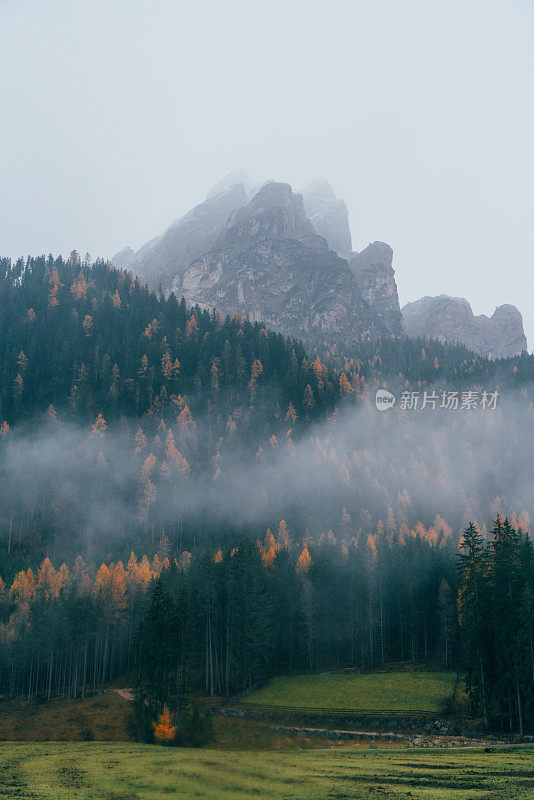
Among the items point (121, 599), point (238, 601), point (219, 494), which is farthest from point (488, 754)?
point (219, 494)

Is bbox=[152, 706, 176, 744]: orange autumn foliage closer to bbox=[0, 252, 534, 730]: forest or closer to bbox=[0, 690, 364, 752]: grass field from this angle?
bbox=[0, 252, 534, 730]: forest

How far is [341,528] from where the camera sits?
127000mm

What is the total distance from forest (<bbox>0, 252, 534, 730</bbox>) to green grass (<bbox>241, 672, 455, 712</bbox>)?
254 inches

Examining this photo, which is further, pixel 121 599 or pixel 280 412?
pixel 280 412

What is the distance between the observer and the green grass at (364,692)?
58844 mm

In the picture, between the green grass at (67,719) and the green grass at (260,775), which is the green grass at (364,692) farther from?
the green grass at (260,775)

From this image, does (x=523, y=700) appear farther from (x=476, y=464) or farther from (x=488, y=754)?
(x=476, y=464)

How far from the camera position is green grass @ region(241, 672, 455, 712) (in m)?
58.8

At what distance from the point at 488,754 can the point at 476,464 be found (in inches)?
5473

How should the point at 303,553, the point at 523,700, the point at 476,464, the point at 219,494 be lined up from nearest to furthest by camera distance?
the point at 523,700
the point at 303,553
the point at 219,494
the point at 476,464

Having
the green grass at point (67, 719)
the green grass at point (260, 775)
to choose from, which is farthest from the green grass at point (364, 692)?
the green grass at point (260, 775)

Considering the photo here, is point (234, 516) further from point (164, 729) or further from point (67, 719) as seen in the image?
point (164, 729)

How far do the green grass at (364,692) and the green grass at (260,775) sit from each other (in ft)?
73.0

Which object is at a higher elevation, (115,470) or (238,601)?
(115,470)
